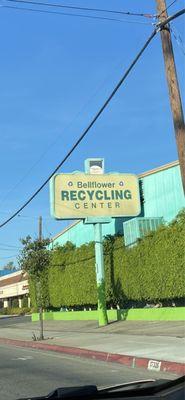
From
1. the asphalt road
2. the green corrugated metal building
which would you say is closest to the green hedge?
the green corrugated metal building

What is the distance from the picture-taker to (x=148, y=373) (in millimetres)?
11469

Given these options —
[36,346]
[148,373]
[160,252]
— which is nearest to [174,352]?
[148,373]

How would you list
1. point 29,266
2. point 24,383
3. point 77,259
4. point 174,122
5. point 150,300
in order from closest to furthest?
point 24,383 → point 174,122 → point 29,266 → point 150,300 → point 77,259

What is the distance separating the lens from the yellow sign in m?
26.9

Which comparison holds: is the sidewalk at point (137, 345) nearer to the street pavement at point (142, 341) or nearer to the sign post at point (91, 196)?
the street pavement at point (142, 341)

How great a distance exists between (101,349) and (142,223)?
11.2 meters

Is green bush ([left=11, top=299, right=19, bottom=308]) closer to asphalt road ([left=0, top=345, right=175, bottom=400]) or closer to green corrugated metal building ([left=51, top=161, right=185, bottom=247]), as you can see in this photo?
green corrugated metal building ([left=51, top=161, right=185, bottom=247])

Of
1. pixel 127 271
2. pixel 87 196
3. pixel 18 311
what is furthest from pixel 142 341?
pixel 18 311

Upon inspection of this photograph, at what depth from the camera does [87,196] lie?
27094mm

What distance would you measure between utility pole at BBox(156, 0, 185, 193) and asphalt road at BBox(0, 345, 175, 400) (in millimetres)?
4575

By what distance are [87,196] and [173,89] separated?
13.4 meters

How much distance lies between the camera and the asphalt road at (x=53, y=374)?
10.1 metres

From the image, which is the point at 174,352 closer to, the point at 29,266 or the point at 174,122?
the point at 174,122

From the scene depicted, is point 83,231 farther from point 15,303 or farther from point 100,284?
point 15,303
